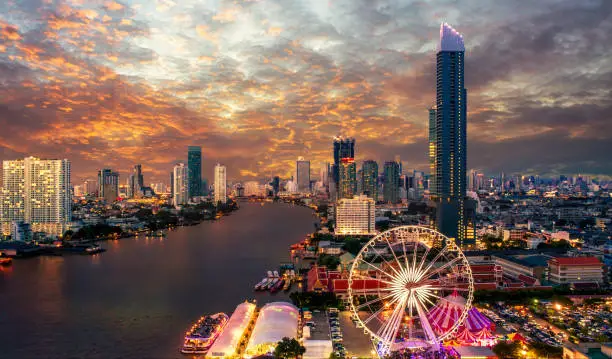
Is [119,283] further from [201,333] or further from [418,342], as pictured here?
[418,342]

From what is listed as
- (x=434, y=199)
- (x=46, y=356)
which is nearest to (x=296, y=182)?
(x=434, y=199)

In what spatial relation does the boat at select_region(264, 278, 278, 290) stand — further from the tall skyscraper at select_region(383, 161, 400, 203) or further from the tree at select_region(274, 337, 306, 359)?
the tall skyscraper at select_region(383, 161, 400, 203)

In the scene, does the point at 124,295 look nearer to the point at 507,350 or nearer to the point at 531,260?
the point at 507,350

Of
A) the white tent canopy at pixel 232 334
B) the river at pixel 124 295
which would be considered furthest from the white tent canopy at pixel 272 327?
the river at pixel 124 295

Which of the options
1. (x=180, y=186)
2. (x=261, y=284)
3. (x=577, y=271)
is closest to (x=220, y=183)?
(x=180, y=186)

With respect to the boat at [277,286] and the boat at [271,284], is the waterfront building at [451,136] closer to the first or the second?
the boat at [277,286]
